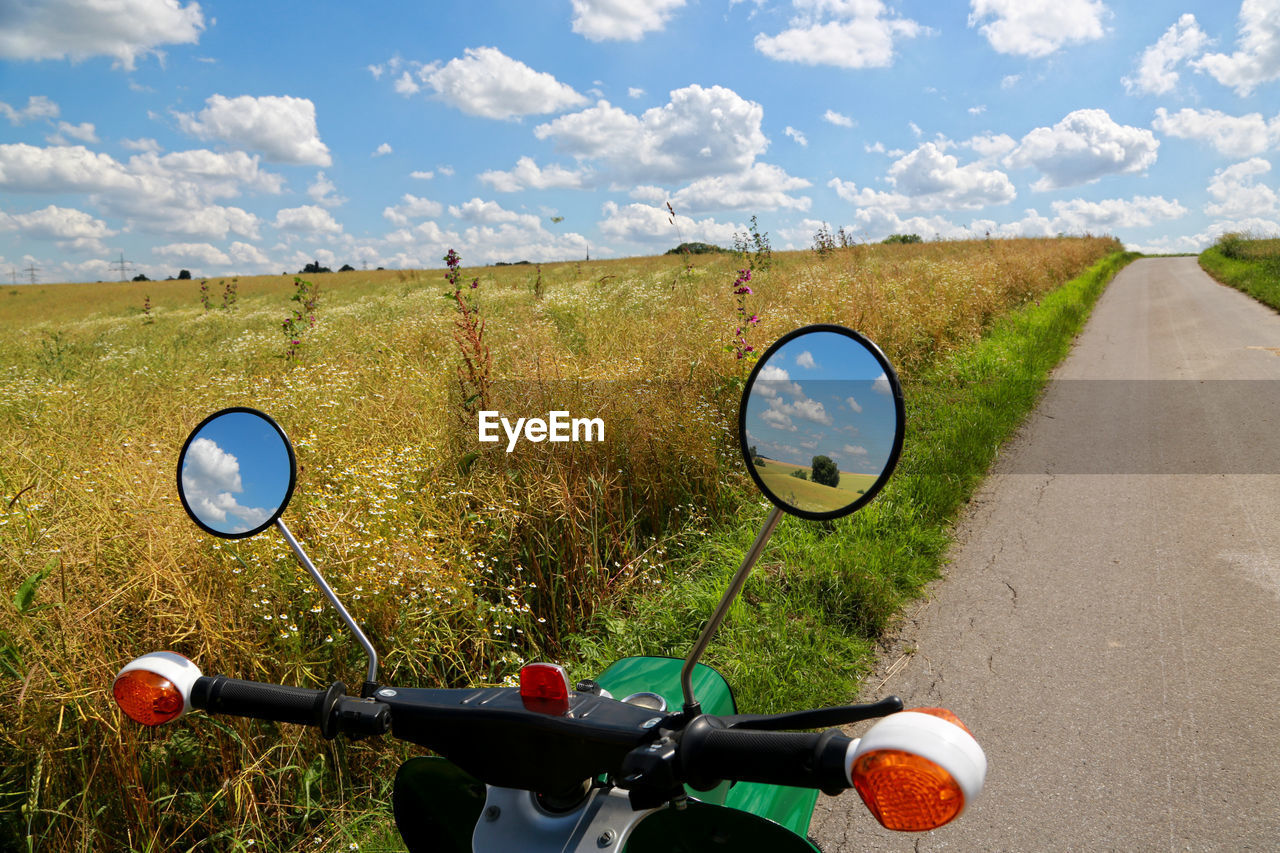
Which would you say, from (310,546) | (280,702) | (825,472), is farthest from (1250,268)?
(280,702)

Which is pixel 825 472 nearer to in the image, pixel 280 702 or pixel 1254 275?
pixel 280 702

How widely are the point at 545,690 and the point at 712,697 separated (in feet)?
2.31

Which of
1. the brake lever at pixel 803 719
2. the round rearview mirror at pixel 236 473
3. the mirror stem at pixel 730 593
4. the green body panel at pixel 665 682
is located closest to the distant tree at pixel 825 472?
the mirror stem at pixel 730 593

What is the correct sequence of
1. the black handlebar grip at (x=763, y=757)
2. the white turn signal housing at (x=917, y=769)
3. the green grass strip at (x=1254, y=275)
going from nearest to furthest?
1. the white turn signal housing at (x=917, y=769)
2. the black handlebar grip at (x=763, y=757)
3. the green grass strip at (x=1254, y=275)

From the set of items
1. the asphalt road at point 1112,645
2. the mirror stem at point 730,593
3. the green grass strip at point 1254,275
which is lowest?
the asphalt road at point 1112,645

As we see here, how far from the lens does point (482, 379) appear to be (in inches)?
204

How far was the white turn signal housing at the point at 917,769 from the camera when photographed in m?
0.78

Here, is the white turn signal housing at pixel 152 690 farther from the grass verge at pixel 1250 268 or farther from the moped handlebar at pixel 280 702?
the grass verge at pixel 1250 268

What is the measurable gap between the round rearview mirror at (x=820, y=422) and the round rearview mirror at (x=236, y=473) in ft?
3.05

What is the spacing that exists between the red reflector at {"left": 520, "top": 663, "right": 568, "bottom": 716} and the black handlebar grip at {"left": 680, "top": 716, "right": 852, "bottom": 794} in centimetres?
18

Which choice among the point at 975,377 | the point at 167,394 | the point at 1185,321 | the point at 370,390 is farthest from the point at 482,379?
the point at 1185,321

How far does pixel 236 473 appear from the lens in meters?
1.59

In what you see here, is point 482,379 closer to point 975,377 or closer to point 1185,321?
point 975,377

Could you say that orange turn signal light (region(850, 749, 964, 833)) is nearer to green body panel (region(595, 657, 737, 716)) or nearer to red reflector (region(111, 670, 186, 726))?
green body panel (region(595, 657, 737, 716))
